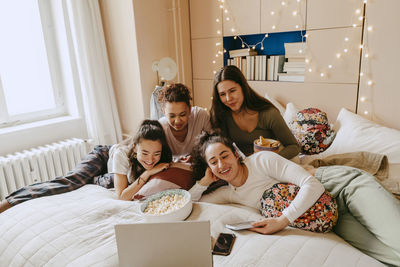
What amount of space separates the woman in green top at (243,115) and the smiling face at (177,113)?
24 centimetres

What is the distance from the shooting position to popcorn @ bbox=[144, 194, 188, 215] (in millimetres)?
1331

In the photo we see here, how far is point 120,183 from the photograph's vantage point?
5.75 ft

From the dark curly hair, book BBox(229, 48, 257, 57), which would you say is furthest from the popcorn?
book BBox(229, 48, 257, 57)

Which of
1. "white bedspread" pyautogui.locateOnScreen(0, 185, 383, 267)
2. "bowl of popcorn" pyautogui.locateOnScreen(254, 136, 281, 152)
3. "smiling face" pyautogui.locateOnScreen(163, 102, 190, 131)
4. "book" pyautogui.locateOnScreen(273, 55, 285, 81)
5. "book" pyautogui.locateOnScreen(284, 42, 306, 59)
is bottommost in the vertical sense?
"white bedspread" pyautogui.locateOnScreen(0, 185, 383, 267)

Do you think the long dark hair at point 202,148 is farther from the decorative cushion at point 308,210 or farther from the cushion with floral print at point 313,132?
the cushion with floral print at point 313,132

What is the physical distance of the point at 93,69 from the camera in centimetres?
287

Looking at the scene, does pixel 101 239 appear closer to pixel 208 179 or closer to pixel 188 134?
pixel 208 179

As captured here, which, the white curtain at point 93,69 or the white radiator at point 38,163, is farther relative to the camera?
the white curtain at point 93,69

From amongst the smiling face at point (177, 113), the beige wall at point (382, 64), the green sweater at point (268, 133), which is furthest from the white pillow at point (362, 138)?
the smiling face at point (177, 113)

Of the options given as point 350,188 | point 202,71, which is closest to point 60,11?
point 202,71

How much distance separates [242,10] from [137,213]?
6.90 feet

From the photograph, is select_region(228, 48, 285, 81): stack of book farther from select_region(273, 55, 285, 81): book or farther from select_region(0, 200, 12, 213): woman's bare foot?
select_region(0, 200, 12, 213): woman's bare foot

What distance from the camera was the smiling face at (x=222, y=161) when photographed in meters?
1.49

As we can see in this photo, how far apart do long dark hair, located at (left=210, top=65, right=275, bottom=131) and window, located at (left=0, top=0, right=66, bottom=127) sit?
6.07 feet
